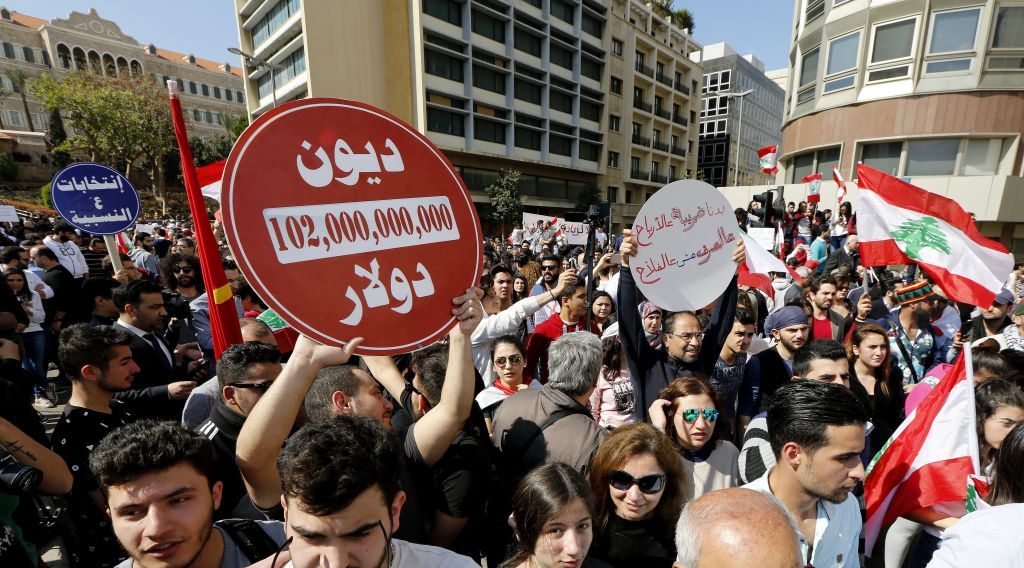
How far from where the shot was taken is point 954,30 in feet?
47.0

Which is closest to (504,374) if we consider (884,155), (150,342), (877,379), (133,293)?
(877,379)

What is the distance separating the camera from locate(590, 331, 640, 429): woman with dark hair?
3197 millimetres

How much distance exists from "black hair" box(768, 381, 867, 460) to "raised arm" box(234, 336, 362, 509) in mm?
1749

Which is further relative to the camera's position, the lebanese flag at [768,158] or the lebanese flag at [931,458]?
the lebanese flag at [768,158]

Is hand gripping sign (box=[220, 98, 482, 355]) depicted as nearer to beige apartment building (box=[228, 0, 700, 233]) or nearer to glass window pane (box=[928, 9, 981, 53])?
glass window pane (box=[928, 9, 981, 53])

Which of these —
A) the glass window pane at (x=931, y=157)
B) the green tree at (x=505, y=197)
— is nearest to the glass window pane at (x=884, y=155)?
the glass window pane at (x=931, y=157)

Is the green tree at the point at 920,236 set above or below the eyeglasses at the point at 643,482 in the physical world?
above

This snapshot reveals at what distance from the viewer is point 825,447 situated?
1771 mm

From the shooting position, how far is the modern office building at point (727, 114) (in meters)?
52.4

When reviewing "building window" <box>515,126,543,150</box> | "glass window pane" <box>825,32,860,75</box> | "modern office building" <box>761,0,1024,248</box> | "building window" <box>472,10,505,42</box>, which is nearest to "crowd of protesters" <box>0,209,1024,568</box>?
"modern office building" <box>761,0,1024,248</box>

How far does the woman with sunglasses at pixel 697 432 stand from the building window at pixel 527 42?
32499mm

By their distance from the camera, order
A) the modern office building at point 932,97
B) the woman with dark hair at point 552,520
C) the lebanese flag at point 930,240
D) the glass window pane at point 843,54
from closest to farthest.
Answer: the woman with dark hair at point 552,520 → the lebanese flag at point 930,240 → the modern office building at point 932,97 → the glass window pane at point 843,54

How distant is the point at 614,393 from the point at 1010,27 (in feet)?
66.4

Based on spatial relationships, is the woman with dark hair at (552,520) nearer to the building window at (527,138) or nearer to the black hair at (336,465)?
the black hair at (336,465)
